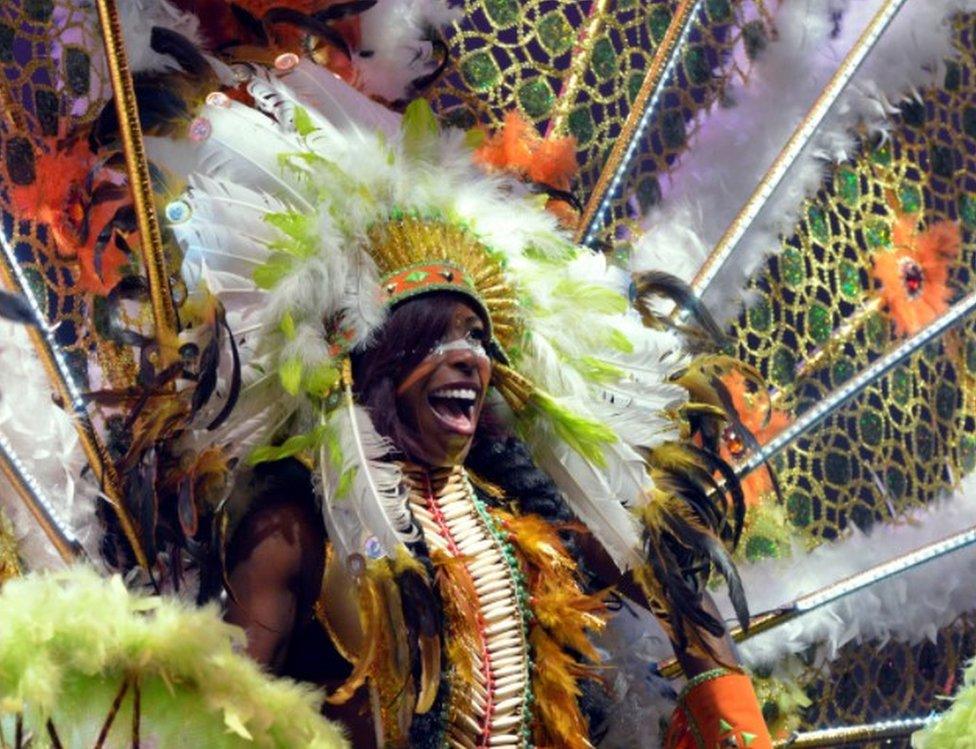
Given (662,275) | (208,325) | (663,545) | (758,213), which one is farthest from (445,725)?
(758,213)

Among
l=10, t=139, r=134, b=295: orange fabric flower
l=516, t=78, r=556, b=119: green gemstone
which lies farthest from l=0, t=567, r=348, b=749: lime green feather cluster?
l=516, t=78, r=556, b=119: green gemstone

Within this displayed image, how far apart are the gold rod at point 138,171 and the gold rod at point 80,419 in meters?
0.17

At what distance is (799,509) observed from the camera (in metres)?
3.74

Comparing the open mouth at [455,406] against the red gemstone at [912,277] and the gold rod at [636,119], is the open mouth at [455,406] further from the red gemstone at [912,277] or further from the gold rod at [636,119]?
the red gemstone at [912,277]

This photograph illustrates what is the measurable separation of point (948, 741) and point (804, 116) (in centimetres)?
122

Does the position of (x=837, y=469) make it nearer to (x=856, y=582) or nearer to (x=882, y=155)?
(x=856, y=582)

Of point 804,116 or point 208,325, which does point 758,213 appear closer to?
point 804,116

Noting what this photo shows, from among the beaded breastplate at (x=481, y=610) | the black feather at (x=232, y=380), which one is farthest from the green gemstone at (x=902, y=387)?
the black feather at (x=232, y=380)

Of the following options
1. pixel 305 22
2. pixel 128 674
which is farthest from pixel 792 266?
pixel 128 674

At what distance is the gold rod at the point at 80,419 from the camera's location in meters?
2.97

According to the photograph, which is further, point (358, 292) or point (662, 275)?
point (662, 275)

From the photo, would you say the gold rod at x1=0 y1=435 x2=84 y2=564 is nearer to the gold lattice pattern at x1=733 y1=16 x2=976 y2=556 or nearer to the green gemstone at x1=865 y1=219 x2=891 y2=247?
the gold lattice pattern at x1=733 y1=16 x2=976 y2=556

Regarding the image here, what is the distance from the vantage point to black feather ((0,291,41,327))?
109 inches

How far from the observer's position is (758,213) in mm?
3727
